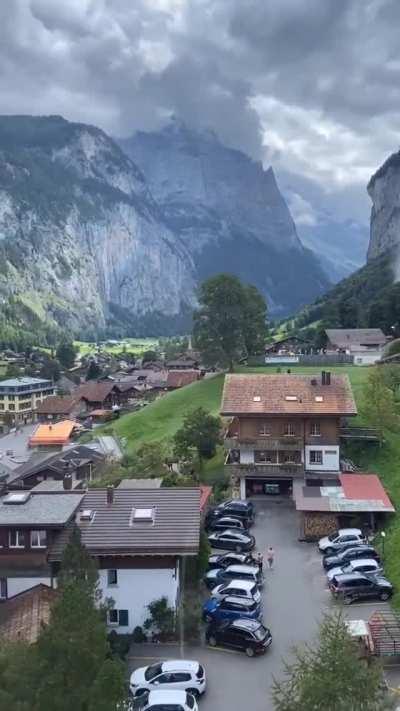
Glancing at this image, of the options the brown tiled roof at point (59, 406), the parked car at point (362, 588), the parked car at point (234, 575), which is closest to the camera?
the parked car at point (362, 588)

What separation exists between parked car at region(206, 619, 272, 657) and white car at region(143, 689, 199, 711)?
173 inches

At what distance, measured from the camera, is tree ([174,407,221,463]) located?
53.4m

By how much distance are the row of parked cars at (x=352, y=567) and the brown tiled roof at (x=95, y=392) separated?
243ft

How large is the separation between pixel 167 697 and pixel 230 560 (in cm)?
1319

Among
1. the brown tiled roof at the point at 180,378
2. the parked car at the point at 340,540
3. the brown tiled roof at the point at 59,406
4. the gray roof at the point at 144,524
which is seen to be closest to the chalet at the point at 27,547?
the gray roof at the point at 144,524

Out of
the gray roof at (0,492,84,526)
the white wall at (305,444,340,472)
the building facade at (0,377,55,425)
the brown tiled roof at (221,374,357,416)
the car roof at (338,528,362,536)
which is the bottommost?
the building facade at (0,377,55,425)

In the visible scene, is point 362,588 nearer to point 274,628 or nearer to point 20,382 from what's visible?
point 274,628

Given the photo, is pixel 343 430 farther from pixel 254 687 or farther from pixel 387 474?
pixel 254 687

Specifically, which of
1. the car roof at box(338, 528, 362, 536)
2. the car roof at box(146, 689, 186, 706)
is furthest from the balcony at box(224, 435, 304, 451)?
the car roof at box(146, 689, 186, 706)

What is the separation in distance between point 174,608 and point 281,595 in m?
5.93

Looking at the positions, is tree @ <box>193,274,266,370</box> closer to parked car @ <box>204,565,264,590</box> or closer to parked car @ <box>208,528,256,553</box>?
parked car @ <box>208,528,256,553</box>

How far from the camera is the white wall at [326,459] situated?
48.9 metres

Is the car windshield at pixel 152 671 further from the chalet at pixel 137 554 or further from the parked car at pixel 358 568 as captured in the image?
the parked car at pixel 358 568

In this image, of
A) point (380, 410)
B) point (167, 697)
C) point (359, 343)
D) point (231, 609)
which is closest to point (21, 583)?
point (231, 609)
